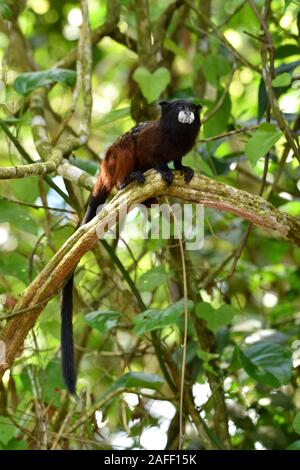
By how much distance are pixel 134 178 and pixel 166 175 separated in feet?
0.58

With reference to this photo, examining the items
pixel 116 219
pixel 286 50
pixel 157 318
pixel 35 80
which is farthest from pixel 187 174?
pixel 286 50

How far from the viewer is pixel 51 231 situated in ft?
12.0

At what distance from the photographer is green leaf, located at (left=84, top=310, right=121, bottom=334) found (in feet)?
10.3

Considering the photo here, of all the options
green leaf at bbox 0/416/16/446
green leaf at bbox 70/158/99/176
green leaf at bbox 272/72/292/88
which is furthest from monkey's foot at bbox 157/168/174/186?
green leaf at bbox 0/416/16/446

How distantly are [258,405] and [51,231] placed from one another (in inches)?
52.1

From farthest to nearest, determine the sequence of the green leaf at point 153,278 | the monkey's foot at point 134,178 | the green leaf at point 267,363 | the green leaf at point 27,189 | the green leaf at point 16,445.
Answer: the green leaf at point 27,189
the green leaf at point 16,445
the green leaf at point 153,278
the green leaf at point 267,363
the monkey's foot at point 134,178

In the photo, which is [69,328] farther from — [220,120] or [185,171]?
[220,120]

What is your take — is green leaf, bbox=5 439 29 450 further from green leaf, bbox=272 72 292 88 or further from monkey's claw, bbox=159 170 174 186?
green leaf, bbox=272 72 292 88

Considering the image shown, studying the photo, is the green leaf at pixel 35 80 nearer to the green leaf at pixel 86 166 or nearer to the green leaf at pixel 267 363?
the green leaf at pixel 86 166

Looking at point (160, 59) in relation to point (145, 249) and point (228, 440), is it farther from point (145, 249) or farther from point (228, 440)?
point (228, 440)

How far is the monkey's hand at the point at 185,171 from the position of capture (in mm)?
2857

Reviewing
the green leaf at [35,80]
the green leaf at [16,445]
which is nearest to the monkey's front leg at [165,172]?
the green leaf at [35,80]

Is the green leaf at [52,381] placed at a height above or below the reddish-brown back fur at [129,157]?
below

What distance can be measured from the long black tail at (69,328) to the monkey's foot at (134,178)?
87 millimetres
